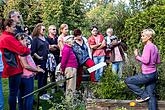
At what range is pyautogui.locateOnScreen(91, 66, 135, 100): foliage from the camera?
7.73m

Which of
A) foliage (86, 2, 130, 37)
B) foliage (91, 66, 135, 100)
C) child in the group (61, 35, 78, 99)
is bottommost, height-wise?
foliage (91, 66, 135, 100)

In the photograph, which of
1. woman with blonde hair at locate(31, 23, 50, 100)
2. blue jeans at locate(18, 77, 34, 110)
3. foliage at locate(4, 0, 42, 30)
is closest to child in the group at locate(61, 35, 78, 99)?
woman with blonde hair at locate(31, 23, 50, 100)

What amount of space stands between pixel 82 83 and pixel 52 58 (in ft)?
3.00

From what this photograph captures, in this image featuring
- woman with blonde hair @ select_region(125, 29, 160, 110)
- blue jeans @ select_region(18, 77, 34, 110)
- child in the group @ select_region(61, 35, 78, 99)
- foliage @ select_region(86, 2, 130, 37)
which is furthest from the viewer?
foliage @ select_region(86, 2, 130, 37)

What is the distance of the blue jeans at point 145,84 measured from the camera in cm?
731

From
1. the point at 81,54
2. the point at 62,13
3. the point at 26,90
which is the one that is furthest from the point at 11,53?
the point at 62,13

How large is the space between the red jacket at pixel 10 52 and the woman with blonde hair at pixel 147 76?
2.11 metres

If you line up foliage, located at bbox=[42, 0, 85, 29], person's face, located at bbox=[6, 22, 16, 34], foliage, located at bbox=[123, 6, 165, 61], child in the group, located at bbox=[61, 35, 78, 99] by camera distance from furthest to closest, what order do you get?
foliage, located at bbox=[42, 0, 85, 29] → foliage, located at bbox=[123, 6, 165, 61] → child in the group, located at bbox=[61, 35, 78, 99] → person's face, located at bbox=[6, 22, 16, 34]

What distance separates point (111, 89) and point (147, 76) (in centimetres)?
76

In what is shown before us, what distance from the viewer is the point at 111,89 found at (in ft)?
25.3

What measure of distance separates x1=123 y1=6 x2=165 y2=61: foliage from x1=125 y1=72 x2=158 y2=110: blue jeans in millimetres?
3467

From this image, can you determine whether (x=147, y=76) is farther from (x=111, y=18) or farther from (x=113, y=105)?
(x=111, y=18)

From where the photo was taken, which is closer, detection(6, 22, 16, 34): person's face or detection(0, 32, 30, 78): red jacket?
detection(0, 32, 30, 78): red jacket

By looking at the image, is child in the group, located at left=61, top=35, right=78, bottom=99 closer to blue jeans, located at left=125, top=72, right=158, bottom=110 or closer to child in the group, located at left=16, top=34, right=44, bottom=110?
child in the group, located at left=16, top=34, right=44, bottom=110
